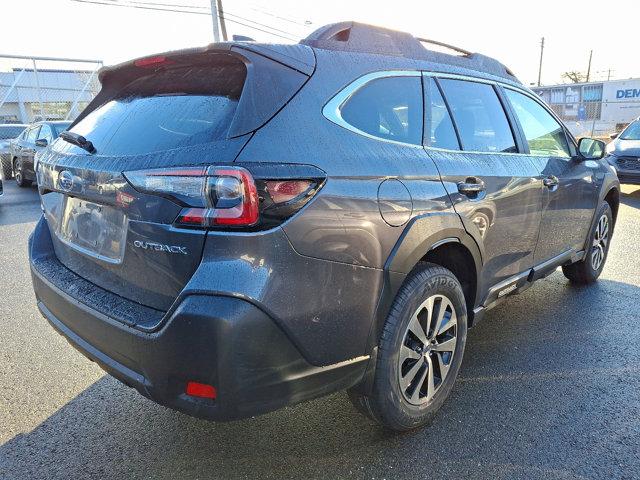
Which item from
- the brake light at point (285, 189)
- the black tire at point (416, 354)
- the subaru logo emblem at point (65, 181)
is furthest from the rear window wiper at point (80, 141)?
the black tire at point (416, 354)

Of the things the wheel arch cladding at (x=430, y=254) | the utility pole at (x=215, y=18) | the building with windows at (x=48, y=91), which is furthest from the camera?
the building with windows at (x=48, y=91)

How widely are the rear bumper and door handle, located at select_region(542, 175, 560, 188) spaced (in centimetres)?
218

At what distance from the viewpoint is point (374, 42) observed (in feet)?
8.04

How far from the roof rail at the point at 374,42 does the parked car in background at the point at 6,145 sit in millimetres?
14893

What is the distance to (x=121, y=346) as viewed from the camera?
1908 mm

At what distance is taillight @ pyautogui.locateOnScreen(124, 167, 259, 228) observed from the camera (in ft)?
5.56

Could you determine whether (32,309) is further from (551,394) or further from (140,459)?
(551,394)

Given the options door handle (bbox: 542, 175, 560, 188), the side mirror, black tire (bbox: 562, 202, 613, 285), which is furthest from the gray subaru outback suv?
black tire (bbox: 562, 202, 613, 285)

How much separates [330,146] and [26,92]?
2964 centimetres

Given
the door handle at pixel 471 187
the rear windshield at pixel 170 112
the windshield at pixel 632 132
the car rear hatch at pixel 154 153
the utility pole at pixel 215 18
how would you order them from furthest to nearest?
the utility pole at pixel 215 18, the windshield at pixel 632 132, the door handle at pixel 471 187, the rear windshield at pixel 170 112, the car rear hatch at pixel 154 153

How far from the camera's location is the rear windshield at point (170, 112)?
1937 mm

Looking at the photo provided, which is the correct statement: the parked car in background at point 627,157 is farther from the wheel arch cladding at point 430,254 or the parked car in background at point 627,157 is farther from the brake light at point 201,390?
the brake light at point 201,390

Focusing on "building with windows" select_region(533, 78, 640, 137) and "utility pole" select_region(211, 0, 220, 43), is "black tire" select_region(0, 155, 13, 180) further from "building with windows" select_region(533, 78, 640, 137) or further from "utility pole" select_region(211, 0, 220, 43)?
"building with windows" select_region(533, 78, 640, 137)

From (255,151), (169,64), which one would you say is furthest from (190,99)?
(255,151)
